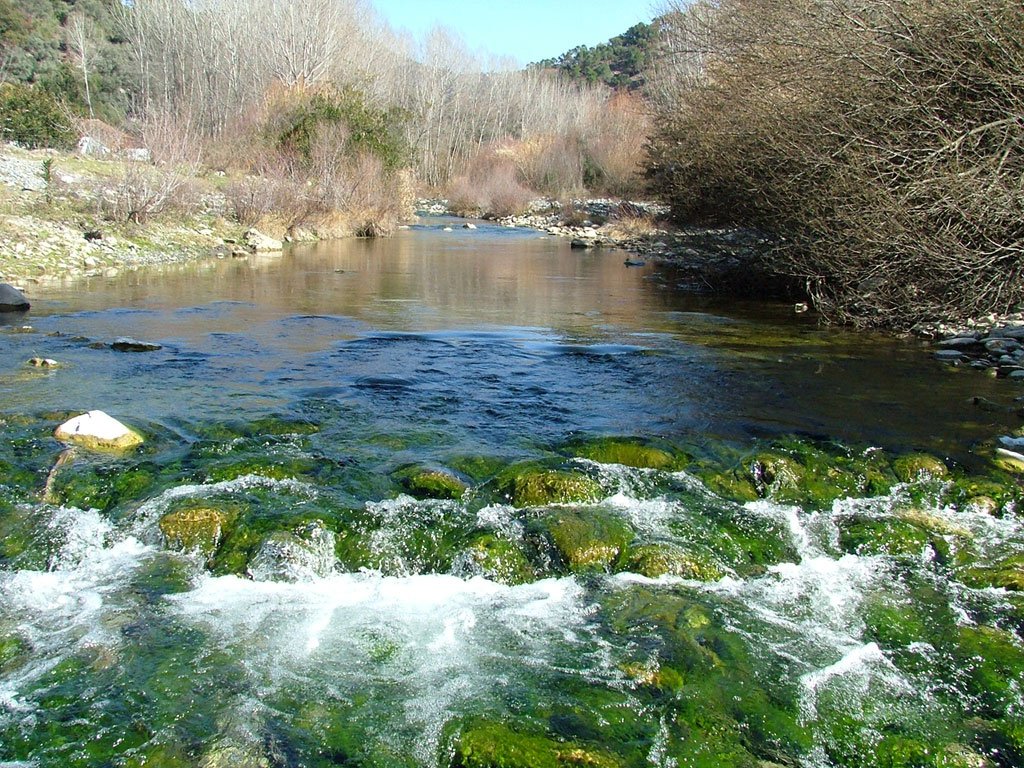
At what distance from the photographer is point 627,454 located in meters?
7.22

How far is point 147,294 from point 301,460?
975 centimetres

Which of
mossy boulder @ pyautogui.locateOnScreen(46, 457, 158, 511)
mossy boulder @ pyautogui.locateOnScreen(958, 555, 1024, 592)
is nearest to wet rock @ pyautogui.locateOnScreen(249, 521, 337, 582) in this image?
mossy boulder @ pyautogui.locateOnScreen(46, 457, 158, 511)

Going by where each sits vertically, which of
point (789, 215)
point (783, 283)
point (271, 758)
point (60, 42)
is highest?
point (60, 42)

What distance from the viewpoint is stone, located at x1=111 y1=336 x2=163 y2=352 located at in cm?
1039

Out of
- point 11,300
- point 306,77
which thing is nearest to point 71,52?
point 306,77

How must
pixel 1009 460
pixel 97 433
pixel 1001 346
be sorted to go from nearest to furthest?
pixel 97 433 → pixel 1009 460 → pixel 1001 346

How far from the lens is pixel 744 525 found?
612cm

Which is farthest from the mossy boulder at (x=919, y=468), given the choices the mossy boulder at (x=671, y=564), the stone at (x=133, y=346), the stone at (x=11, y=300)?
the stone at (x=11, y=300)

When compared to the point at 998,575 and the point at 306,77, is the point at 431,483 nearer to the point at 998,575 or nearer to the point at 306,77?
the point at 998,575

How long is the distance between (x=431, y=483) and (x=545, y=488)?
34.3 inches

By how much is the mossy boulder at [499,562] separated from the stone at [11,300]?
33.7 ft

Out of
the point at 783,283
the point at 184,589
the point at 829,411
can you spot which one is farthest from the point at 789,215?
the point at 184,589

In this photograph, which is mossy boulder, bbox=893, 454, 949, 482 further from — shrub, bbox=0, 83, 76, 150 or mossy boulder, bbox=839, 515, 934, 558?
shrub, bbox=0, 83, 76, 150

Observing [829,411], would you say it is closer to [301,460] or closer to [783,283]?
[301,460]
